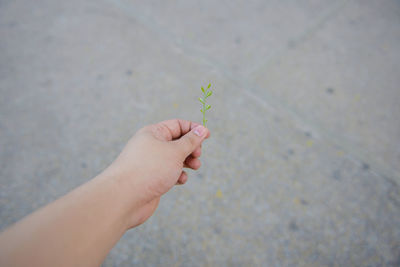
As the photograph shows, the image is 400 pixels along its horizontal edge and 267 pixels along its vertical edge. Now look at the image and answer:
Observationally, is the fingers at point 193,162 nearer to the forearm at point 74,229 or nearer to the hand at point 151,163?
the hand at point 151,163

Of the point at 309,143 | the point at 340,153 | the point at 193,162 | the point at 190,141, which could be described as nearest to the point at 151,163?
the point at 190,141

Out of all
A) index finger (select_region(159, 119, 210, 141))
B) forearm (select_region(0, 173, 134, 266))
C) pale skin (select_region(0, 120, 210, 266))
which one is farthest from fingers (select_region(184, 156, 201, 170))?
forearm (select_region(0, 173, 134, 266))

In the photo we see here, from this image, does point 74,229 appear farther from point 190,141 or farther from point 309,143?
point 309,143

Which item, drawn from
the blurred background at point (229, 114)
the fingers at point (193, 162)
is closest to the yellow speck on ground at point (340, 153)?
the blurred background at point (229, 114)

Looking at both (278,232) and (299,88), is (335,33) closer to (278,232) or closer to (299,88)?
(299,88)

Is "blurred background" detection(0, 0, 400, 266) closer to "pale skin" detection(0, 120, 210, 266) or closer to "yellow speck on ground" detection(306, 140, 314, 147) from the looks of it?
"yellow speck on ground" detection(306, 140, 314, 147)

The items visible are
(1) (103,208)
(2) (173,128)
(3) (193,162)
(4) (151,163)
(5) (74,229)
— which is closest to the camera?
(5) (74,229)
